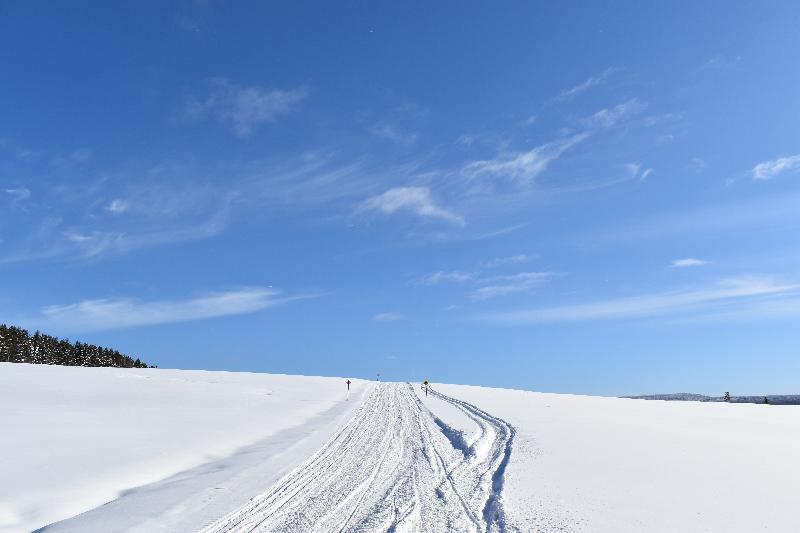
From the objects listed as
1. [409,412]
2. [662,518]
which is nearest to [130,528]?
[662,518]

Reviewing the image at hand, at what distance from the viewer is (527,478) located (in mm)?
10539

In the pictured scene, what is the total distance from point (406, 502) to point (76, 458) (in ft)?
27.1

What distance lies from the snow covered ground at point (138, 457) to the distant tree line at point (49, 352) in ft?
238

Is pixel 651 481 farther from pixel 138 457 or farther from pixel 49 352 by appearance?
pixel 49 352

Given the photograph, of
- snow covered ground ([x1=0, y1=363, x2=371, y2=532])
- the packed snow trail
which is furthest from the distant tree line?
the packed snow trail

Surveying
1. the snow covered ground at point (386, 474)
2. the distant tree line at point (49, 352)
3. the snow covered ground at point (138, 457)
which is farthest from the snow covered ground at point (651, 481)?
the distant tree line at point (49, 352)

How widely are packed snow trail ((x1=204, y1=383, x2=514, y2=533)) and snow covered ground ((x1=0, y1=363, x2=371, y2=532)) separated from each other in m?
0.65

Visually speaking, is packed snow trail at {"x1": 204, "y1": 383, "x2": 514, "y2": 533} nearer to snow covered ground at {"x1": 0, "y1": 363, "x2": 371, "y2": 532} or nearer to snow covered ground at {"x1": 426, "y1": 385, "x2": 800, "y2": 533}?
snow covered ground at {"x1": 426, "y1": 385, "x2": 800, "y2": 533}

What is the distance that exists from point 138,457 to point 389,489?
693 centimetres

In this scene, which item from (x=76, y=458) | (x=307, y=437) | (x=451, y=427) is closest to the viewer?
(x=76, y=458)

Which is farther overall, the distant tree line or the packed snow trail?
the distant tree line

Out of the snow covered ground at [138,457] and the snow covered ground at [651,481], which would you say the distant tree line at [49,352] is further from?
the snow covered ground at [651,481]

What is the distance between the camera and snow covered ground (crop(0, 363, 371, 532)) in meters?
8.39

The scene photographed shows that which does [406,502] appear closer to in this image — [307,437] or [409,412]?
[307,437]
